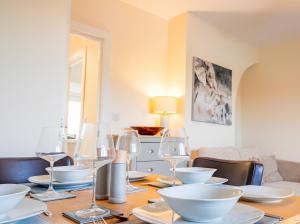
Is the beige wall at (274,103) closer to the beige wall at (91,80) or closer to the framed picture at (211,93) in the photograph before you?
the framed picture at (211,93)

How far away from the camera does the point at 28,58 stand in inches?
72.3

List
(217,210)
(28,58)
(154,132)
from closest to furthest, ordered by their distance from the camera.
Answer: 1. (217,210)
2. (28,58)
3. (154,132)

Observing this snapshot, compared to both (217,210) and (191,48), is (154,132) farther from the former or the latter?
(217,210)

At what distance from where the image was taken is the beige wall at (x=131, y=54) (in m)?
3.27

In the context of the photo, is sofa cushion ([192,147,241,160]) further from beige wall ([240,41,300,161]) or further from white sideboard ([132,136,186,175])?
beige wall ([240,41,300,161])

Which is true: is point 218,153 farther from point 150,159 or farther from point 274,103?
point 274,103

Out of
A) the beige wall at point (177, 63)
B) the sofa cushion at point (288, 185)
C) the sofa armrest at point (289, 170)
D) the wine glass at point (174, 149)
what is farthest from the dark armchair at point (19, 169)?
the sofa armrest at point (289, 170)

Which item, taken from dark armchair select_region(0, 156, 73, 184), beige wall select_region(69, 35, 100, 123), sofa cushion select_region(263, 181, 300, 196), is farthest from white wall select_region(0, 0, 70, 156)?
sofa cushion select_region(263, 181, 300, 196)

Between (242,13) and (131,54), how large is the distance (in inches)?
61.5

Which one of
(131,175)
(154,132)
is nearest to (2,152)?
(131,175)

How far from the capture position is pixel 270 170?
3.88 m

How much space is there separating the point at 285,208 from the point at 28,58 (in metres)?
1.71

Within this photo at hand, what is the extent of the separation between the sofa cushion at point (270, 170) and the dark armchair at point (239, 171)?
105 inches

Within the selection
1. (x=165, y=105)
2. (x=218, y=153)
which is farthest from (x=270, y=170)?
(x=165, y=105)
